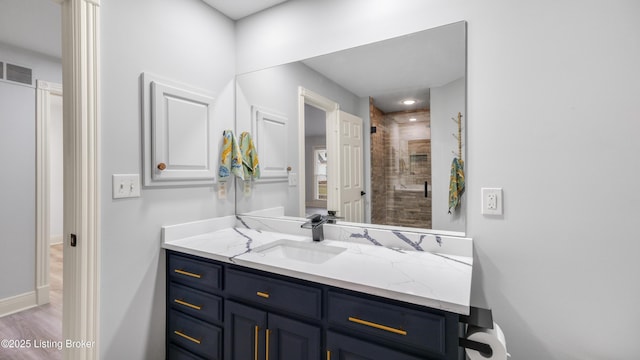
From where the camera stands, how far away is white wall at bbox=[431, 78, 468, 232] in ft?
4.69

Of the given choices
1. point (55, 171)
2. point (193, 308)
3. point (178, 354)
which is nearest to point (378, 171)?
point (193, 308)

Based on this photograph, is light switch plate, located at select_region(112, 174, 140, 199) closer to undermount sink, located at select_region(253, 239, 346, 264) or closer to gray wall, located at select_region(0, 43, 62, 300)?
undermount sink, located at select_region(253, 239, 346, 264)

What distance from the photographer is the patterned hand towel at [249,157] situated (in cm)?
213

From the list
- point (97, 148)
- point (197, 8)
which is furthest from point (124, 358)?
point (197, 8)

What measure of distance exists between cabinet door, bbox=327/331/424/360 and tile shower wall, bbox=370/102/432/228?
0.71 meters

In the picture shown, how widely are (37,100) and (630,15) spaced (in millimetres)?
4338

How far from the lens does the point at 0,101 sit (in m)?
2.62

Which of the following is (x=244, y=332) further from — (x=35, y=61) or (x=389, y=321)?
(x=35, y=61)

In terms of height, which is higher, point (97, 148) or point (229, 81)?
point (229, 81)

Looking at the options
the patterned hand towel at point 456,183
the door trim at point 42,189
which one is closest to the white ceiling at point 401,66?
the patterned hand towel at point 456,183

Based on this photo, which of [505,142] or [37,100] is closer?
[505,142]

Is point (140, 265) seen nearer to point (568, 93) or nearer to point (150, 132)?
point (150, 132)

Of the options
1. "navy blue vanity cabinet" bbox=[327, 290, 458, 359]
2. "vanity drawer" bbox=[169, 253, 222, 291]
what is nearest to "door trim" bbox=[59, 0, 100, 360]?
"vanity drawer" bbox=[169, 253, 222, 291]

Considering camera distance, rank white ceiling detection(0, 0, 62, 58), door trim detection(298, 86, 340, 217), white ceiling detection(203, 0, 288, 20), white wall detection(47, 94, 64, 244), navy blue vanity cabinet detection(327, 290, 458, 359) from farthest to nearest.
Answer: white wall detection(47, 94, 64, 244)
white ceiling detection(0, 0, 62, 58)
white ceiling detection(203, 0, 288, 20)
door trim detection(298, 86, 340, 217)
navy blue vanity cabinet detection(327, 290, 458, 359)
